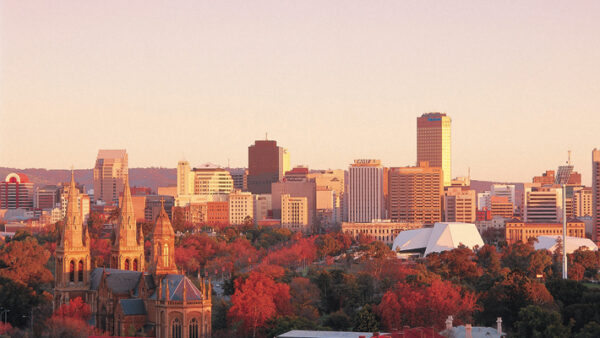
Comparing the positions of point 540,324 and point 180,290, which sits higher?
point 180,290

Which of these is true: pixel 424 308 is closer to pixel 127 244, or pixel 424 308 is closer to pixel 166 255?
pixel 166 255

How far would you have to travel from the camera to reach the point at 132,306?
9019 centimetres

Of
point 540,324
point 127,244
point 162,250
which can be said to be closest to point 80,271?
point 127,244

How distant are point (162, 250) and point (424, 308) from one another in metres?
23.3

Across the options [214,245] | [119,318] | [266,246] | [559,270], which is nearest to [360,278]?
[119,318]

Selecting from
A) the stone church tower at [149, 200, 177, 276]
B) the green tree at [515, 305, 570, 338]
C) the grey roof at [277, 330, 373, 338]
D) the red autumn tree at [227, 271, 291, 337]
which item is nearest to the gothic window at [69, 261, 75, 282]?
the stone church tower at [149, 200, 177, 276]

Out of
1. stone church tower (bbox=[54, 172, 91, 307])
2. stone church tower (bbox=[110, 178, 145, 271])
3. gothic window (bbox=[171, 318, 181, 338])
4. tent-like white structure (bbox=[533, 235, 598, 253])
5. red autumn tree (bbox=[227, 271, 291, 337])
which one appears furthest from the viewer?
tent-like white structure (bbox=[533, 235, 598, 253])

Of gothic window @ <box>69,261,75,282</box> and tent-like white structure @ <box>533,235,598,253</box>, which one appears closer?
gothic window @ <box>69,261,75,282</box>

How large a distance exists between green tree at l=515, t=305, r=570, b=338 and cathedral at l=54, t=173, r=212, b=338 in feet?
82.5

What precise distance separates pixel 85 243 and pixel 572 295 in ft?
148

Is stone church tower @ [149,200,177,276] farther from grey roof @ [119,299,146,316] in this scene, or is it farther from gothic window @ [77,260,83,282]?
gothic window @ [77,260,83,282]

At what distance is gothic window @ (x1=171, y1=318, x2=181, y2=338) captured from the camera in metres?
84.9

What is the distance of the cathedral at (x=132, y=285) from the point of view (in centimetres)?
8506

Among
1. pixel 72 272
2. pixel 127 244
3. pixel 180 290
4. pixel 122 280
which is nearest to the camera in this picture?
pixel 180 290
